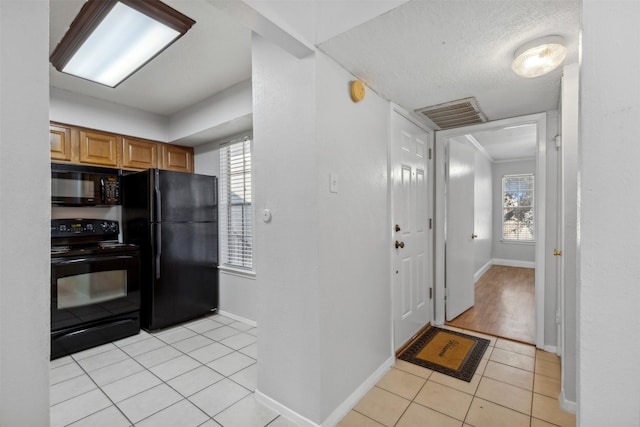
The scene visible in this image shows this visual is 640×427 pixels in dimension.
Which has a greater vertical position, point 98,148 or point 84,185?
point 98,148

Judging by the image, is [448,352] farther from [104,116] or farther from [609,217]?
[104,116]

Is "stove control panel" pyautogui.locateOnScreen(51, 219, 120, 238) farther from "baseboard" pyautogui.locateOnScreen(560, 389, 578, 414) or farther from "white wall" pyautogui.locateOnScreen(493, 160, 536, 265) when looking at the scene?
"white wall" pyautogui.locateOnScreen(493, 160, 536, 265)

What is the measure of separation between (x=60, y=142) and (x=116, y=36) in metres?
1.55

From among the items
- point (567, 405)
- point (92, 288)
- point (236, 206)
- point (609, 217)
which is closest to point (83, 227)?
point (92, 288)

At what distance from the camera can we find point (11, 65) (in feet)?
2.10

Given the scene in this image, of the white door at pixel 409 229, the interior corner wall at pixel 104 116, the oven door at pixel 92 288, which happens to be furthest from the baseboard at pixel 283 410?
the interior corner wall at pixel 104 116

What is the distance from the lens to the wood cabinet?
281cm

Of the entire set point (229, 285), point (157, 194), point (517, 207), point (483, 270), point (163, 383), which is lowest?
point (163, 383)

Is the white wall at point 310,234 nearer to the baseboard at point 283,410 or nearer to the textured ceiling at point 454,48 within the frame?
the baseboard at point 283,410

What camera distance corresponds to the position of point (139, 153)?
3.33 metres

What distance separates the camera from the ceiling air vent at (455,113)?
2375mm

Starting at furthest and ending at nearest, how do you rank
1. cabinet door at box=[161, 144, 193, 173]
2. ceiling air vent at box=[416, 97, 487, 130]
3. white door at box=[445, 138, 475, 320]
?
cabinet door at box=[161, 144, 193, 173] < white door at box=[445, 138, 475, 320] < ceiling air vent at box=[416, 97, 487, 130]

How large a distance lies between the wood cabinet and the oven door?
0.99m

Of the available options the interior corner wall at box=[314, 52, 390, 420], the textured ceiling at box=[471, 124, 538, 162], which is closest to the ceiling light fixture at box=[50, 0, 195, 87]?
the interior corner wall at box=[314, 52, 390, 420]
